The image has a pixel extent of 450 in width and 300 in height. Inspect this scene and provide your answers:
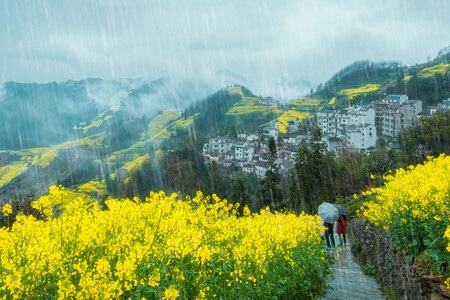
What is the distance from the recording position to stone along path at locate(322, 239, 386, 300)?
8688mm

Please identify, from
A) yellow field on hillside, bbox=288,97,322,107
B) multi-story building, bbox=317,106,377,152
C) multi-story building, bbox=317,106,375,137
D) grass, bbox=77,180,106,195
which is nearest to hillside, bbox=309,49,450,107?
yellow field on hillside, bbox=288,97,322,107

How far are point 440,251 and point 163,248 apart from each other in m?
4.65

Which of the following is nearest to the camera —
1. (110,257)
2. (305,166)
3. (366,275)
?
(110,257)

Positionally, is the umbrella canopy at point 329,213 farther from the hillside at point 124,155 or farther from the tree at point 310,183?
the hillside at point 124,155

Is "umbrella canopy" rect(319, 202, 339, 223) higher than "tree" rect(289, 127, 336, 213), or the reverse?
"umbrella canopy" rect(319, 202, 339, 223)

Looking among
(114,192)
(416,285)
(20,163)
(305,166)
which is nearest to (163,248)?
(416,285)

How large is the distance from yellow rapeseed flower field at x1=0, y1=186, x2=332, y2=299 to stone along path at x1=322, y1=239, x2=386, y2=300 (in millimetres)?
1965

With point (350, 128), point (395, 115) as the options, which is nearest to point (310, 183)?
point (350, 128)

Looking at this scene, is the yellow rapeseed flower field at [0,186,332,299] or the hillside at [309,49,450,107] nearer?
the yellow rapeseed flower field at [0,186,332,299]

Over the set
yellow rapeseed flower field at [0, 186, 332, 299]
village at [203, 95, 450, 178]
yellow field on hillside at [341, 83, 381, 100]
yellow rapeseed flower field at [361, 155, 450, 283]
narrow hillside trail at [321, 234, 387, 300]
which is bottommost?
village at [203, 95, 450, 178]

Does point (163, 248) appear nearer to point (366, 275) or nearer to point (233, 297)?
point (233, 297)

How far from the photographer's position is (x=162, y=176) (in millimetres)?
83688

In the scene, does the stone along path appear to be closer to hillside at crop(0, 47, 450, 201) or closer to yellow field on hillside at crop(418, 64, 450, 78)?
hillside at crop(0, 47, 450, 201)

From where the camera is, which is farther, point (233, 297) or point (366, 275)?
point (366, 275)
